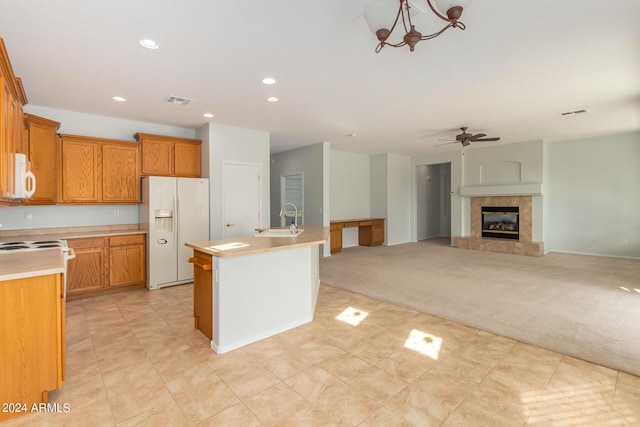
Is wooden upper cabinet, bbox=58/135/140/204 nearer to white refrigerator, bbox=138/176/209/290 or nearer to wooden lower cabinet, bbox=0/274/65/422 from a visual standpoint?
white refrigerator, bbox=138/176/209/290

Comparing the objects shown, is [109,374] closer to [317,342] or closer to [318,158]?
[317,342]

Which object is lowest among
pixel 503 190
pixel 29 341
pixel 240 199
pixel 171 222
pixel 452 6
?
pixel 29 341

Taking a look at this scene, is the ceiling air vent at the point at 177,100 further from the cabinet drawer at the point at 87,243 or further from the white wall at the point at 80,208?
the cabinet drawer at the point at 87,243

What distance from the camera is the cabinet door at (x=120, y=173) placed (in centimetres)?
458

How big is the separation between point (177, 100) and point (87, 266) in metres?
2.58

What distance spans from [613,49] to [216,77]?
385 cm

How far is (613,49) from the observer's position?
111 inches

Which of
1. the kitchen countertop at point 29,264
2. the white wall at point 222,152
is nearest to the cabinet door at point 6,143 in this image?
the kitchen countertop at point 29,264

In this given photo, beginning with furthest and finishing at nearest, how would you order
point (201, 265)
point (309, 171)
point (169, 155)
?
point (309, 171)
point (169, 155)
point (201, 265)

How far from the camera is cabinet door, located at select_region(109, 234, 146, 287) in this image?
4438mm

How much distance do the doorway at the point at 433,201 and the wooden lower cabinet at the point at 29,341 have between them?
941 centimetres

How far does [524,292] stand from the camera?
435 centimetres

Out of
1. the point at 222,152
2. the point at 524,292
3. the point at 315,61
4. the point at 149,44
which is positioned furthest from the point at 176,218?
the point at 524,292

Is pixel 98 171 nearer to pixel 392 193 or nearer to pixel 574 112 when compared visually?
pixel 392 193
